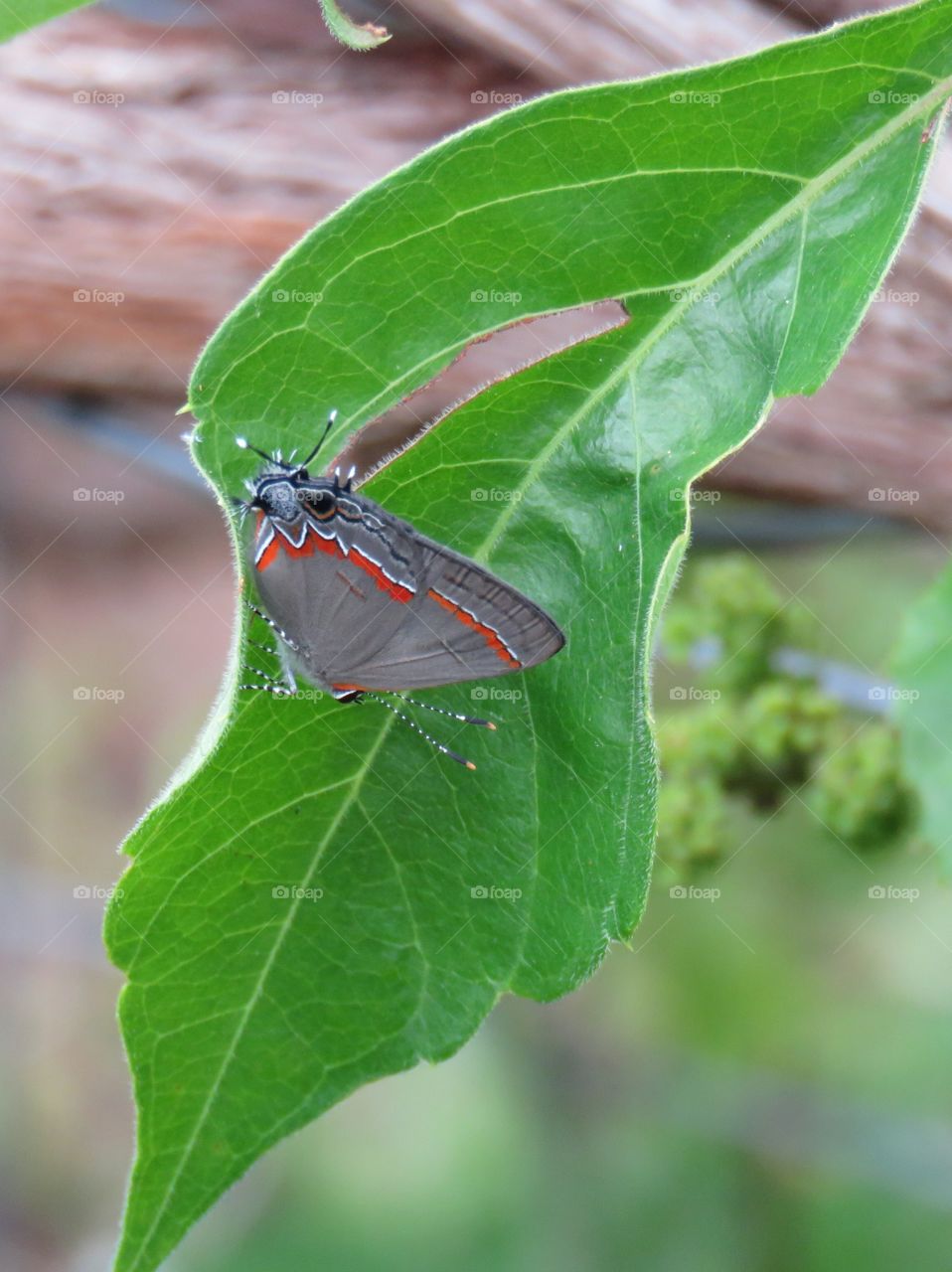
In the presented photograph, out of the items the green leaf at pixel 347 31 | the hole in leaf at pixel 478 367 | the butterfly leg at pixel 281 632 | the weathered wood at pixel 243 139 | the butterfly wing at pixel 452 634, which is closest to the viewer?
the green leaf at pixel 347 31

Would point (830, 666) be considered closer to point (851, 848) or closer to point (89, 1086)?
point (851, 848)

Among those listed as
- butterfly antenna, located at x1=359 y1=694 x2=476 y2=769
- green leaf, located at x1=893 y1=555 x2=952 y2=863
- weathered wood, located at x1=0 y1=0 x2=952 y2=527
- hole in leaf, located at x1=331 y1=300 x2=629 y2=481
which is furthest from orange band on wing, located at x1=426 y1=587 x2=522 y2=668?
weathered wood, located at x1=0 y1=0 x2=952 y2=527

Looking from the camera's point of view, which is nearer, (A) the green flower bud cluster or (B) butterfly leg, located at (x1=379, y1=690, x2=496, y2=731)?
(B) butterfly leg, located at (x1=379, y1=690, x2=496, y2=731)

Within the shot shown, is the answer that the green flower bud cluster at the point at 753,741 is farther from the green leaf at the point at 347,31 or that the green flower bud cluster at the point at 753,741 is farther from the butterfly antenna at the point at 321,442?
the green leaf at the point at 347,31

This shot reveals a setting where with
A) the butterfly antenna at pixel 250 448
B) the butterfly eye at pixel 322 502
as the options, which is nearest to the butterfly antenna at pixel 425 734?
the butterfly eye at pixel 322 502

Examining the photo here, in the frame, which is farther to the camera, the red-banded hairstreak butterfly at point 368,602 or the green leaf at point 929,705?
the green leaf at point 929,705

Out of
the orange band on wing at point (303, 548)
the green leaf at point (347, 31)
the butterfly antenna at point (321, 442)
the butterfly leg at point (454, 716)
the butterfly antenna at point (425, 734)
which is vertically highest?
the green leaf at point (347, 31)

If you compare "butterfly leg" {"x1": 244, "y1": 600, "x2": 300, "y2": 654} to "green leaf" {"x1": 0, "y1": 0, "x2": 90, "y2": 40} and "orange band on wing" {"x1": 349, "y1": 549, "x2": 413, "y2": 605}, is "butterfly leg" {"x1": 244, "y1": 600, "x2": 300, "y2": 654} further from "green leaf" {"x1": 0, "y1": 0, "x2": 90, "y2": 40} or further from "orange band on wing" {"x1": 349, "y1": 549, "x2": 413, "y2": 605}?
"green leaf" {"x1": 0, "y1": 0, "x2": 90, "y2": 40}
